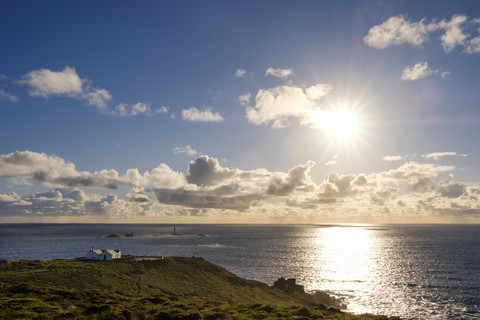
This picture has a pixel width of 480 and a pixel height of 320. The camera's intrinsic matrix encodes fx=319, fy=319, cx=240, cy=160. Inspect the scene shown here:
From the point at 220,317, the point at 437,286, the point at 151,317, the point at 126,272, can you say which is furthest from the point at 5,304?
the point at 437,286

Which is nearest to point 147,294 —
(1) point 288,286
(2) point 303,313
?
(2) point 303,313

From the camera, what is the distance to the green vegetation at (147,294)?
42.2 m

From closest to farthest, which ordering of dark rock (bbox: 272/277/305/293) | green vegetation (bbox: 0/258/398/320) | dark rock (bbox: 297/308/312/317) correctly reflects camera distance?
green vegetation (bbox: 0/258/398/320), dark rock (bbox: 297/308/312/317), dark rock (bbox: 272/277/305/293)

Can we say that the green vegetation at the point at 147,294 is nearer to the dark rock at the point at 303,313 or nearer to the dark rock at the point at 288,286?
the dark rock at the point at 303,313

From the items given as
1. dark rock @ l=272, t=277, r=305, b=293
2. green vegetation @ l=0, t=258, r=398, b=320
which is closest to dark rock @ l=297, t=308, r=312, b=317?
green vegetation @ l=0, t=258, r=398, b=320

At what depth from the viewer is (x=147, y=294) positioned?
226 ft

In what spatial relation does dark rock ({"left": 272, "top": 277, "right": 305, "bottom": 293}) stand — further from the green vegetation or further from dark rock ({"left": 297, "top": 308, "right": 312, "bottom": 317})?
dark rock ({"left": 297, "top": 308, "right": 312, "bottom": 317})

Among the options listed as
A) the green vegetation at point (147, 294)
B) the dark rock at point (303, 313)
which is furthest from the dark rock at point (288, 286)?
the dark rock at point (303, 313)

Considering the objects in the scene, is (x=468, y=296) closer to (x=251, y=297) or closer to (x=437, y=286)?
(x=437, y=286)

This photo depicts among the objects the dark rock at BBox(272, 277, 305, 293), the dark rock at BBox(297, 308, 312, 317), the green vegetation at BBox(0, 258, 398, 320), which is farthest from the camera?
the dark rock at BBox(272, 277, 305, 293)

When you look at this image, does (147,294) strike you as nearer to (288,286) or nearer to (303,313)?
(303,313)

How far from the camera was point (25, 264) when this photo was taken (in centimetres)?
9181

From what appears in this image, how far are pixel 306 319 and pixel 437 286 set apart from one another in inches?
2950

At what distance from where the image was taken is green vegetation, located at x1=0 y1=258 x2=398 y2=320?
42.2 meters
